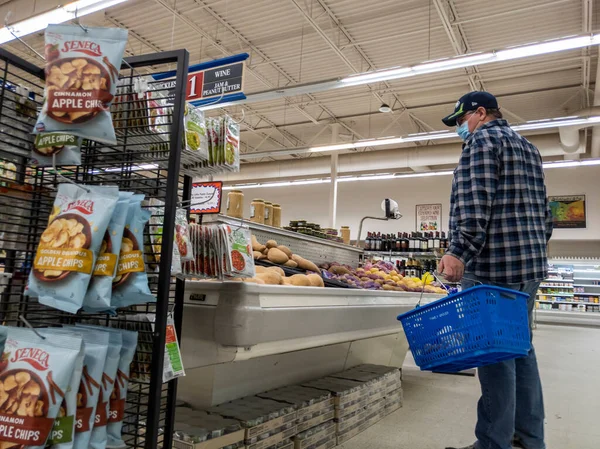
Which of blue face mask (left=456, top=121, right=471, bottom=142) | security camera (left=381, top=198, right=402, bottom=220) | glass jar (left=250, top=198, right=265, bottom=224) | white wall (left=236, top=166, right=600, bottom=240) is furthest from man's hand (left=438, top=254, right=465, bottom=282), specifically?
white wall (left=236, top=166, right=600, bottom=240)

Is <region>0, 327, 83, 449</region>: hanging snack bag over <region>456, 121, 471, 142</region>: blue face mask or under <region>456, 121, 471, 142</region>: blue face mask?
under

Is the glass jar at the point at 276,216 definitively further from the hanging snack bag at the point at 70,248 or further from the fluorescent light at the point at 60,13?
the fluorescent light at the point at 60,13

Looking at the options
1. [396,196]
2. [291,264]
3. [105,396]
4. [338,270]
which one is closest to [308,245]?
[338,270]

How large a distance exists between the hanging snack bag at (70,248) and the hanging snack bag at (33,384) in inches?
4.0

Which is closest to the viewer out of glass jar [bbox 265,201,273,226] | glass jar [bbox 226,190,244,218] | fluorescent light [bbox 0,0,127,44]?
glass jar [bbox 226,190,244,218]

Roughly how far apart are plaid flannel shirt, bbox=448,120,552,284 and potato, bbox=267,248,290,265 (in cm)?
119

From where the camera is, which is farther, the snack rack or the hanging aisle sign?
the hanging aisle sign

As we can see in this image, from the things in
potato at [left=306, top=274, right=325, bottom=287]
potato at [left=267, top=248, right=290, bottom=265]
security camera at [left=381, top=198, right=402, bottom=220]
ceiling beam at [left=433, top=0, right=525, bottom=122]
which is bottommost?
potato at [left=306, top=274, right=325, bottom=287]

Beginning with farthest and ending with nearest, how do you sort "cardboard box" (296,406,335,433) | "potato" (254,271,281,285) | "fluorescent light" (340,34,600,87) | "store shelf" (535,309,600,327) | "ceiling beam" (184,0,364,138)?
"store shelf" (535,309,600,327) → "ceiling beam" (184,0,364,138) → "fluorescent light" (340,34,600,87) → "cardboard box" (296,406,335,433) → "potato" (254,271,281,285)

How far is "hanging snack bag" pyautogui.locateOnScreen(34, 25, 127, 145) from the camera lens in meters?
1.12

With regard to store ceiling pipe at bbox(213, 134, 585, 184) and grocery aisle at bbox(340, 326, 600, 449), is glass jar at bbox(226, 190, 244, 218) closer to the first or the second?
grocery aisle at bbox(340, 326, 600, 449)

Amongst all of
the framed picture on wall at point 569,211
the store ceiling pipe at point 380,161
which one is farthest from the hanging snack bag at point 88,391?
the framed picture on wall at point 569,211

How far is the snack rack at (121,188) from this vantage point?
122cm

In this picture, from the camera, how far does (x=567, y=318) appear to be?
12.9m
